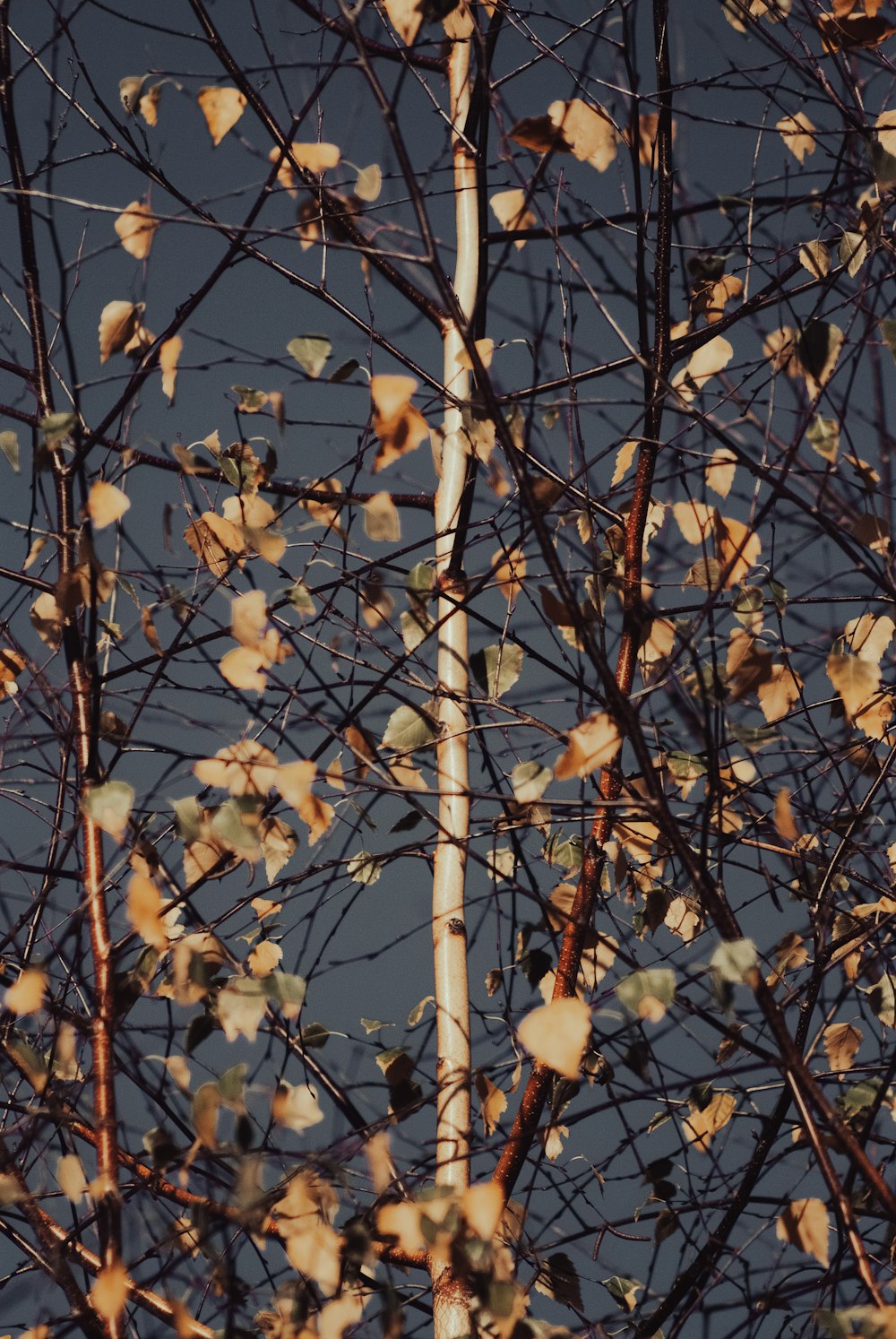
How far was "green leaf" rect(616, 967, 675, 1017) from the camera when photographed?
2.54ft

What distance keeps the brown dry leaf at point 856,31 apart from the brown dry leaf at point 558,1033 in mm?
852

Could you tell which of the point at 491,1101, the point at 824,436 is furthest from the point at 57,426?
the point at 491,1101

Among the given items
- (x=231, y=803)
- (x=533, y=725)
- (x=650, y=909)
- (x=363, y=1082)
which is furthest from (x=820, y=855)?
(x=231, y=803)

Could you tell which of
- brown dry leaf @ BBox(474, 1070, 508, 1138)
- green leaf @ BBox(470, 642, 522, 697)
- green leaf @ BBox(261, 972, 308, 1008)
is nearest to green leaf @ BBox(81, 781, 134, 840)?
green leaf @ BBox(261, 972, 308, 1008)

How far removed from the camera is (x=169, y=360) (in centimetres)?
90

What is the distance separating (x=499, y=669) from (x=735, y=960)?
0.42m

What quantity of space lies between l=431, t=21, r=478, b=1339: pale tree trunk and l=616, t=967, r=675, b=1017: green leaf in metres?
0.26

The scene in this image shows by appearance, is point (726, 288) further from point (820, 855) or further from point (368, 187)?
point (820, 855)

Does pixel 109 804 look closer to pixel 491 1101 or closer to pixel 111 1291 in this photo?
pixel 111 1291

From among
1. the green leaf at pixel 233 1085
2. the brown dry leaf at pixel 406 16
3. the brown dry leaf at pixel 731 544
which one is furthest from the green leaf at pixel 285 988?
the brown dry leaf at pixel 406 16

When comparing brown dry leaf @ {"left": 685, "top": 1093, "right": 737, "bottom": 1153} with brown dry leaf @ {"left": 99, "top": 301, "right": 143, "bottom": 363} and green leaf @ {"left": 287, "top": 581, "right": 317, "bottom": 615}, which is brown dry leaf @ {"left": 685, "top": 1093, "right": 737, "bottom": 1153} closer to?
green leaf @ {"left": 287, "top": 581, "right": 317, "bottom": 615}

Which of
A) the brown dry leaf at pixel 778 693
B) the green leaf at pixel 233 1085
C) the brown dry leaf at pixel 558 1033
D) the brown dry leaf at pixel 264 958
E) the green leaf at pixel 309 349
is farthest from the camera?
the brown dry leaf at pixel 264 958

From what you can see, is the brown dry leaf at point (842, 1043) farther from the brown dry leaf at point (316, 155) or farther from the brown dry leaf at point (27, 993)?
the brown dry leaf at point (316, 155)

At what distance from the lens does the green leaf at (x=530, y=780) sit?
2.88 ft
